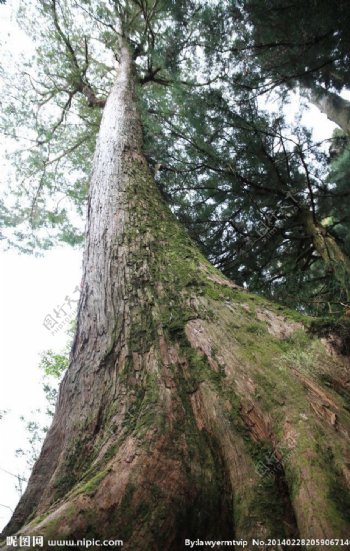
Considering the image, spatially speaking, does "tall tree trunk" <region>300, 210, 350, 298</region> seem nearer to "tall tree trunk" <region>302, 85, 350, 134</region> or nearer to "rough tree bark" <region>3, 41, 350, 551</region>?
"rough tree bark" <region>3, 41, 350, 551</region>

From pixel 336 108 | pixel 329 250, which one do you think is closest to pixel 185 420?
pixel 329 250

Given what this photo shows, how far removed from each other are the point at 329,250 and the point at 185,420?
2.67 metres

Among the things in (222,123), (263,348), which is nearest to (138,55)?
(222,123)

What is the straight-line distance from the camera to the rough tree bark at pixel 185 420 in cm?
105

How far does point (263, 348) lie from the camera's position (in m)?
Answer: 1.60

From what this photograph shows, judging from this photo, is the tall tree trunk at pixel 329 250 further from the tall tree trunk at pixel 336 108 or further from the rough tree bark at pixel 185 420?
the tall tree trunk at pixel 336 108

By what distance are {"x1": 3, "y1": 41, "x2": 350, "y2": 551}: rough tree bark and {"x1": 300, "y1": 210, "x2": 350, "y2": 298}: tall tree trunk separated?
4.25 ft

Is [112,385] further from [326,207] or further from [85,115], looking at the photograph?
[85,115]

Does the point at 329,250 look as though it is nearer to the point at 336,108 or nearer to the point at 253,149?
the point at 253,149

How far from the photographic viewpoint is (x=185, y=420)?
134 centimetres

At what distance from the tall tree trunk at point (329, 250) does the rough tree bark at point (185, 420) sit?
4.25ft

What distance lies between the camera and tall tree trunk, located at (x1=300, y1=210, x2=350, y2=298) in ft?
9.63

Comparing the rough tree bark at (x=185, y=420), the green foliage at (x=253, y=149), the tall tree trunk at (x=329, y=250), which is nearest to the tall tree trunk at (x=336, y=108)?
the green foliage at (x=253, y=149)

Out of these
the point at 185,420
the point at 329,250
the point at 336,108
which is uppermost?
the point at 336,108
